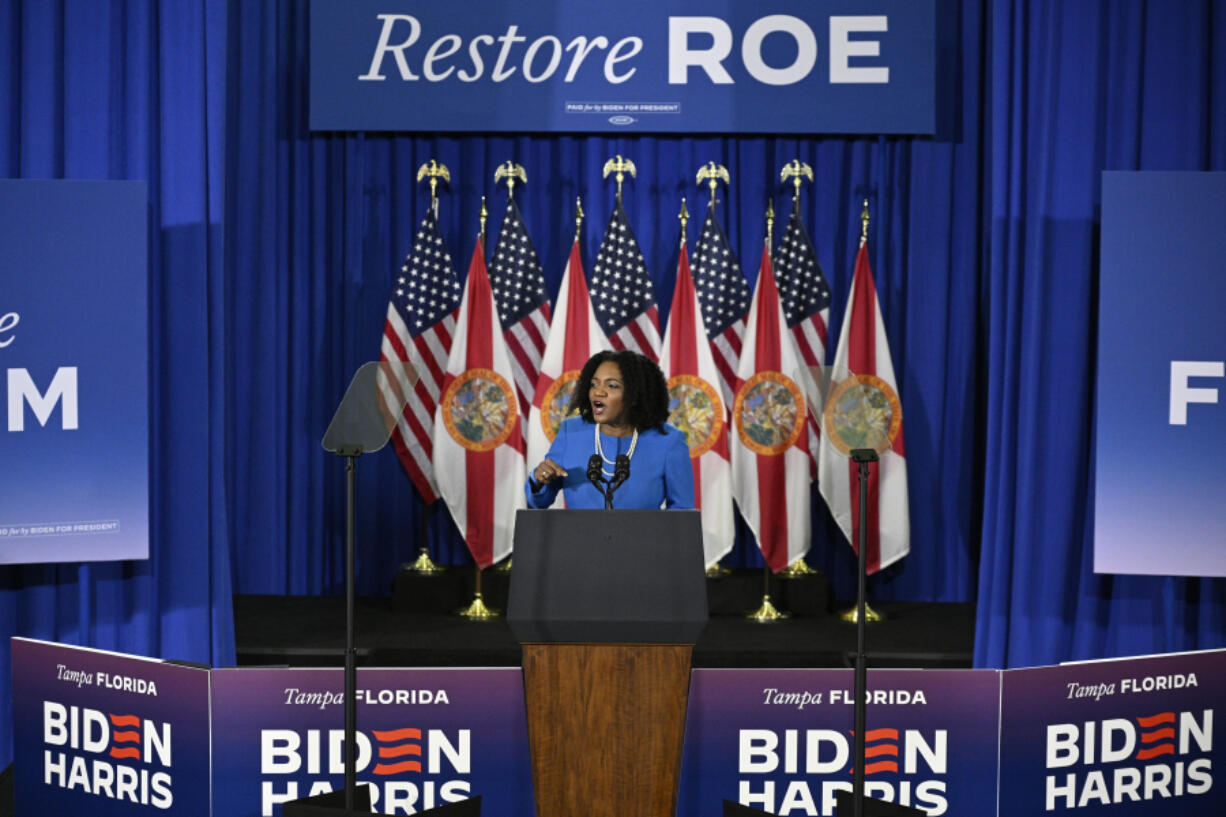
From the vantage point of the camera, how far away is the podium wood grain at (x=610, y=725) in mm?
2910

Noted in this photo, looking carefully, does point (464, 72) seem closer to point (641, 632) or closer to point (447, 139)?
point (447, 139)

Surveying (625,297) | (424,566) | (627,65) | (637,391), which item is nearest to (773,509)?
(625,297)

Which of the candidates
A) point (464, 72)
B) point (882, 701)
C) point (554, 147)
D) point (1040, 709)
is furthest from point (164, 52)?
point (1040, 709)

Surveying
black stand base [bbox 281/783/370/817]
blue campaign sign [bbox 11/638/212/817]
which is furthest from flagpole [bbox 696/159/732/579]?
blue campaign sign [bbox 11/638/212/817]

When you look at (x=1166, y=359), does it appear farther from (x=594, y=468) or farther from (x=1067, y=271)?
(x=594, y=468)

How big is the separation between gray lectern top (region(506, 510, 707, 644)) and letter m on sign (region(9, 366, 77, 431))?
209 cm

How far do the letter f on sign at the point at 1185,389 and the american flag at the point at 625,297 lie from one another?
2.32 m

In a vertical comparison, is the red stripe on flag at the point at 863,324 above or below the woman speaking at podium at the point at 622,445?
above

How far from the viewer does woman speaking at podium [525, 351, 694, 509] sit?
3668 millimetres

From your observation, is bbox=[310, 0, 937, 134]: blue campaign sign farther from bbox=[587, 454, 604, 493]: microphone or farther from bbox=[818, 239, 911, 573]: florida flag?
bbox=[587, 454, 604, 493]: microphone

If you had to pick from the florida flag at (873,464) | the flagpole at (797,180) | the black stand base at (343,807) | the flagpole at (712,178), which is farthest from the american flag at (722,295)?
the black stand base at (343,807)

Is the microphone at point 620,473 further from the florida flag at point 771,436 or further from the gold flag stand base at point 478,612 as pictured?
the florida flag at point 771,436

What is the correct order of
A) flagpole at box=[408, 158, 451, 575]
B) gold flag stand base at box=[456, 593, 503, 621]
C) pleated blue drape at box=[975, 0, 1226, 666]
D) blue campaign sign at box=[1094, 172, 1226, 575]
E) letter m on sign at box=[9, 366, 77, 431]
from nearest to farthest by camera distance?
letter m on sign at box=[9, 366, 77, 431]
blue campaign sign at box=[1094, 172, 1226, 575]
pleated blue drape at box=[975, 0, 1226, 666]
gold flag stand base at box=[456, 593, 503, 621]
flagpole at box=[408, 158, 451, 575]

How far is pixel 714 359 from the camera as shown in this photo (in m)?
5.95
